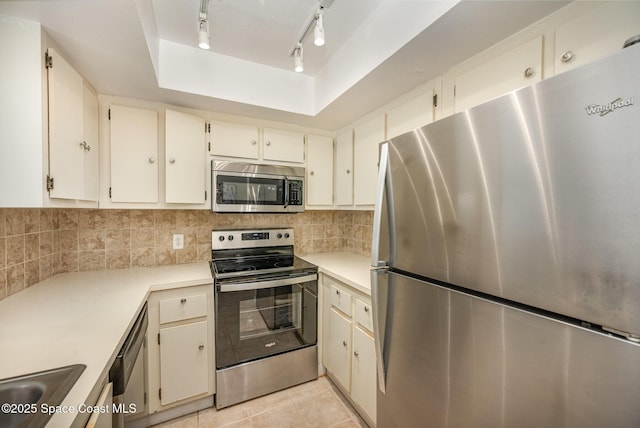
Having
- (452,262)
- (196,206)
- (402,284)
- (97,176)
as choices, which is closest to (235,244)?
(196,206)

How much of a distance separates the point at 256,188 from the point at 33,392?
152 centimetres

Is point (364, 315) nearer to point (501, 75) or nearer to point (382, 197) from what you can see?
point (382, 197)

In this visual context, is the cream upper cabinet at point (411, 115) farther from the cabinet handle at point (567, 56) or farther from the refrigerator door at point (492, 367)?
the refrigerator door at point (492, 367)

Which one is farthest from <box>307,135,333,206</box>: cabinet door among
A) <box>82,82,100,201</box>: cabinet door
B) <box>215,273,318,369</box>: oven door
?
<box>82,82,100,201</box>: cabinet door

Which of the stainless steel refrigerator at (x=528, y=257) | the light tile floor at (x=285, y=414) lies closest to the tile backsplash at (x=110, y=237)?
the light tile floor at (x=285, y=414)

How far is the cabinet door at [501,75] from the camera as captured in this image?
0.99 meters

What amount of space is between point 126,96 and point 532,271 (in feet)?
7.74

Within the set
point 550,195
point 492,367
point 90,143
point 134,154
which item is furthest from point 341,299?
point 90,143

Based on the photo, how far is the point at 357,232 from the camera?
8.54 feet

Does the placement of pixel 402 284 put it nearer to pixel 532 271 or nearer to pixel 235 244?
pixel 532 271

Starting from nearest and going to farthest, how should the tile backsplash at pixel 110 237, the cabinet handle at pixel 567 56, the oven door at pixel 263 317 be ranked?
1. the cabinet handle at pixel 567 56
2. the tile backsplash at pixel 110 237
3. the oven door at pixel 263 317

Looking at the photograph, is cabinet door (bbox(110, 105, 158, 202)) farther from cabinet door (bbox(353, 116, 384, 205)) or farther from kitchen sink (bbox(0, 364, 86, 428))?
cabinet door (bbox(353, 116, 384, 205))

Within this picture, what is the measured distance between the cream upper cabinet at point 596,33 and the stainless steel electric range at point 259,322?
1787mm

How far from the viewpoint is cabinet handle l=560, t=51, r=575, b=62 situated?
34.6 inches
